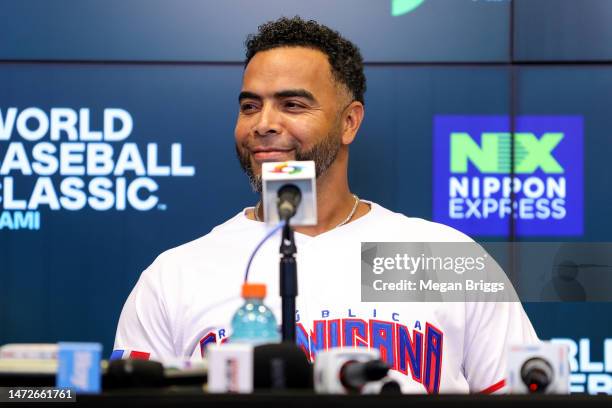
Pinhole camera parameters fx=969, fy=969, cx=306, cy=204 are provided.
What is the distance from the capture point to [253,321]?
6.00 feet

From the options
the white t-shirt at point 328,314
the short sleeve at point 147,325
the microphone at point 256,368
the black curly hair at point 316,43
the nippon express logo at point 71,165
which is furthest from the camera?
the nippon express logo at point 71,165

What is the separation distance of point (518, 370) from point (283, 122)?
4.39 feet

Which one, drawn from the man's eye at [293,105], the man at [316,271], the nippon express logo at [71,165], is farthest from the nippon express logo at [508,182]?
the nippon express logo at [71,165]

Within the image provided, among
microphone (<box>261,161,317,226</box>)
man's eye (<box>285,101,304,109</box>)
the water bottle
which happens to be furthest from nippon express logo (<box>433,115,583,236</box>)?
microphone (<box>261,161,317,226</box>)

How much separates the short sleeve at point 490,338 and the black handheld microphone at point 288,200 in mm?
970

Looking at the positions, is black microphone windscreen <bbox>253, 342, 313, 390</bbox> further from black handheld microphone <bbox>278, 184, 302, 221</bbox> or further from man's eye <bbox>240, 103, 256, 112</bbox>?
man's eye <bbox>240, 103, 256, 112</bbox>

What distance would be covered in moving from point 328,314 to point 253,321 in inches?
24.7

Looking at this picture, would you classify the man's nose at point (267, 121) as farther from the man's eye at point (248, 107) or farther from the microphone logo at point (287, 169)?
the microphone logo at point (287, 169)

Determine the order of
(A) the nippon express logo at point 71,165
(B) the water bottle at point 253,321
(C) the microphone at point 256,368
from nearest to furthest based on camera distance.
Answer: (C) the microphone at point 256,368 → (B) the water bottle at point 253,321 → (A) the nippon express logo at point 71,165

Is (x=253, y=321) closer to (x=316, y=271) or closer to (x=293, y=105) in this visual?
(x=316, y=271)

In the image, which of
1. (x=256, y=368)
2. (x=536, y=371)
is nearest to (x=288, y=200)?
(x=256, y=368)

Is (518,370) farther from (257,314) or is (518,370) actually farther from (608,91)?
(608,91)

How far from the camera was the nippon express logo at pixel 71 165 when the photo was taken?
3311 millimetres

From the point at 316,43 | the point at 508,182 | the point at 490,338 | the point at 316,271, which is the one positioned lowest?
the point at 490,338
